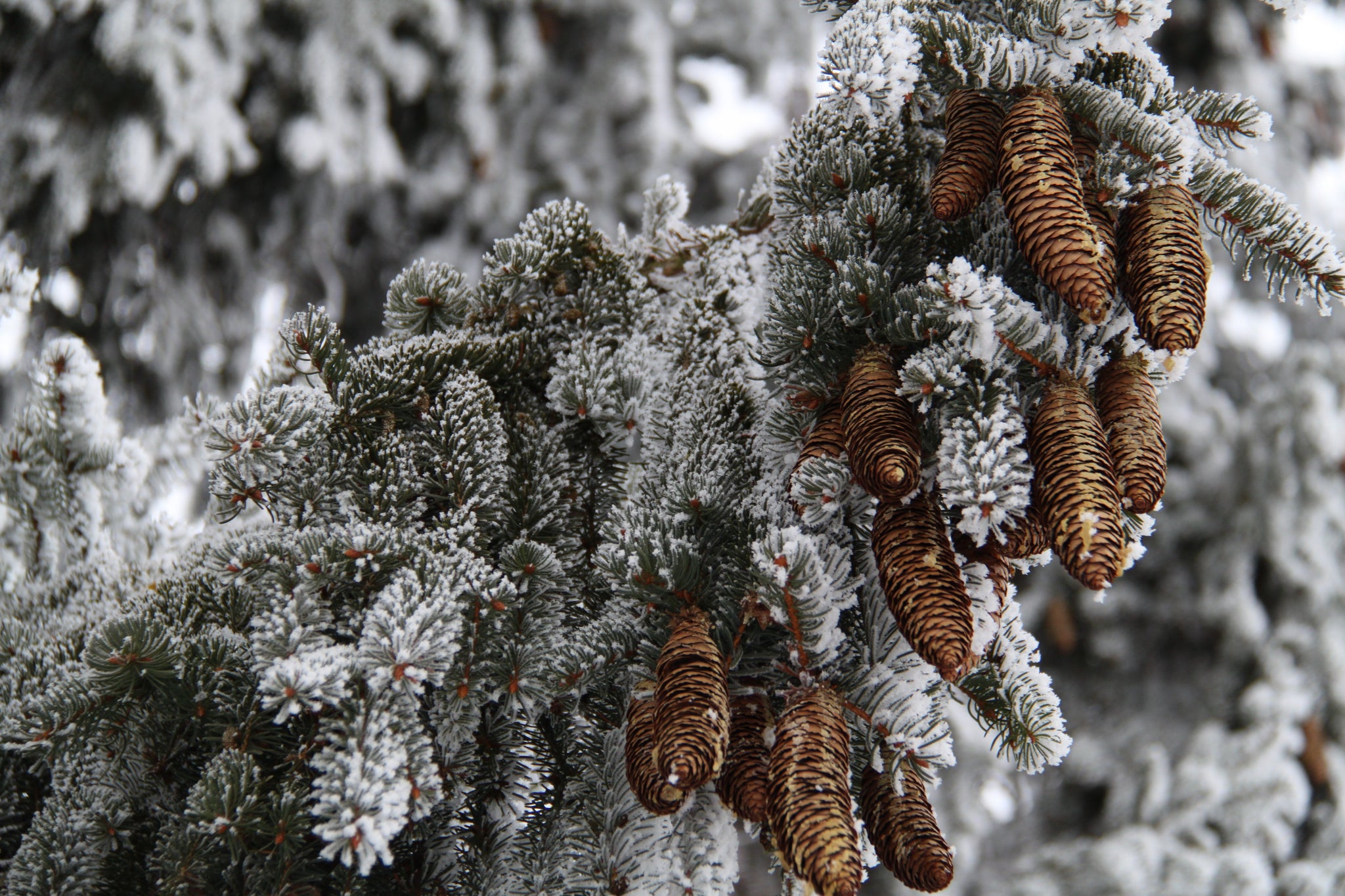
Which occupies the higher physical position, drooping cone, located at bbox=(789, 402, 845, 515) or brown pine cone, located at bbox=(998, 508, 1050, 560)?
drooping cone, located at bbox=(789, 402, 845, 515)

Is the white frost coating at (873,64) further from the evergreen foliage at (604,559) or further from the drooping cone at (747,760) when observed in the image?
the drooping cone at (747,760)

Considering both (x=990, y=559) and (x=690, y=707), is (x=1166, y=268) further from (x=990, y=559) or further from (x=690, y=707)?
(x=690, y=707)

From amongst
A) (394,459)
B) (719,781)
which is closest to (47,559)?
(394,459)

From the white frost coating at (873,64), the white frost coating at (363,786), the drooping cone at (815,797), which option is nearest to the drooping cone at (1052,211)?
the white frost coating at (873,64)

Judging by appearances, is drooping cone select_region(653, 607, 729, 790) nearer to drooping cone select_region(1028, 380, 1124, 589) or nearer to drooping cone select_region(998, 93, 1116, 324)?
drooping cone select_region(1028, 380, 1124, 589)

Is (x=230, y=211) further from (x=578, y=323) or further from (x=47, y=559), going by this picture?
(x=578, y=323)

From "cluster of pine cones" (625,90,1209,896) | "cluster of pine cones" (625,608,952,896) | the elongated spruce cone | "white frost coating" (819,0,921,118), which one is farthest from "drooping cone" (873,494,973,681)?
"white frost coating" (819,0,921,118)

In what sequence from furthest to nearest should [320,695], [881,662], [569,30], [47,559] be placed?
[569,30] → [47,559] → [881,662] → [320,695]
